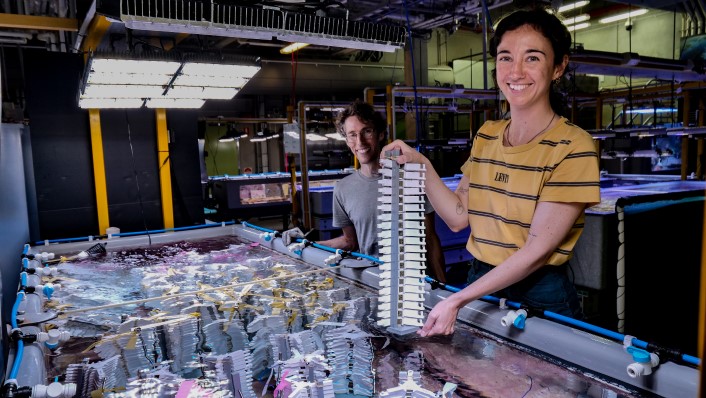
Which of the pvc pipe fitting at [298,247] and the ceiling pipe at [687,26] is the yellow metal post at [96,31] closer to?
the pvc pipe fitting at [298,247]

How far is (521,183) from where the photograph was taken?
1.61m

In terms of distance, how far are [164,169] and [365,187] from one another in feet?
8.68

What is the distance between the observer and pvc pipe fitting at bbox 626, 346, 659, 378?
1.21 meters

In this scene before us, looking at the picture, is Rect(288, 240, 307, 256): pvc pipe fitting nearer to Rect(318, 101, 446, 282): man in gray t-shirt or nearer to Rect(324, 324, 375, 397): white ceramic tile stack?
Rect(318, 101, 446, 282): man in gray t-shirt

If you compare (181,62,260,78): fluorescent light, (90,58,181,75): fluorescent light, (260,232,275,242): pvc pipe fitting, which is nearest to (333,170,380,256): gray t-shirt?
(260,232,275,242): pvc pipe fitting

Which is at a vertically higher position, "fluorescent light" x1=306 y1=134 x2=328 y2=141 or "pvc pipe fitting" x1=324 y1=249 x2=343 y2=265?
"fluorescent light" x1=306 y1=134 x2=328 y2=141

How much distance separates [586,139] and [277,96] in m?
12.5

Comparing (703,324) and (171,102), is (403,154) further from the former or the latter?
(171,102)

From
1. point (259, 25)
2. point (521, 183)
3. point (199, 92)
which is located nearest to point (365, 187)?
point (259, 25)

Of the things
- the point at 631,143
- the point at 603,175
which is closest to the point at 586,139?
the point at 631,143

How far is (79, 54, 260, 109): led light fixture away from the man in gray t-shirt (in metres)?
0.81

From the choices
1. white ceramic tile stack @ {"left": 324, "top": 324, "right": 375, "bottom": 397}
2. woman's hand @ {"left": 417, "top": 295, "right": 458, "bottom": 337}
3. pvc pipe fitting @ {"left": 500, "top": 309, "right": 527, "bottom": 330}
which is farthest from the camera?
pvc pipe fitting @ {"left": 500, "top": 309, "right": 527, "bottom": 330}

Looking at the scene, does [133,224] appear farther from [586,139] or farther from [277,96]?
[277,96]

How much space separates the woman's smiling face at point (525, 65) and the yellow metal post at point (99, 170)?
3917 millimetres
